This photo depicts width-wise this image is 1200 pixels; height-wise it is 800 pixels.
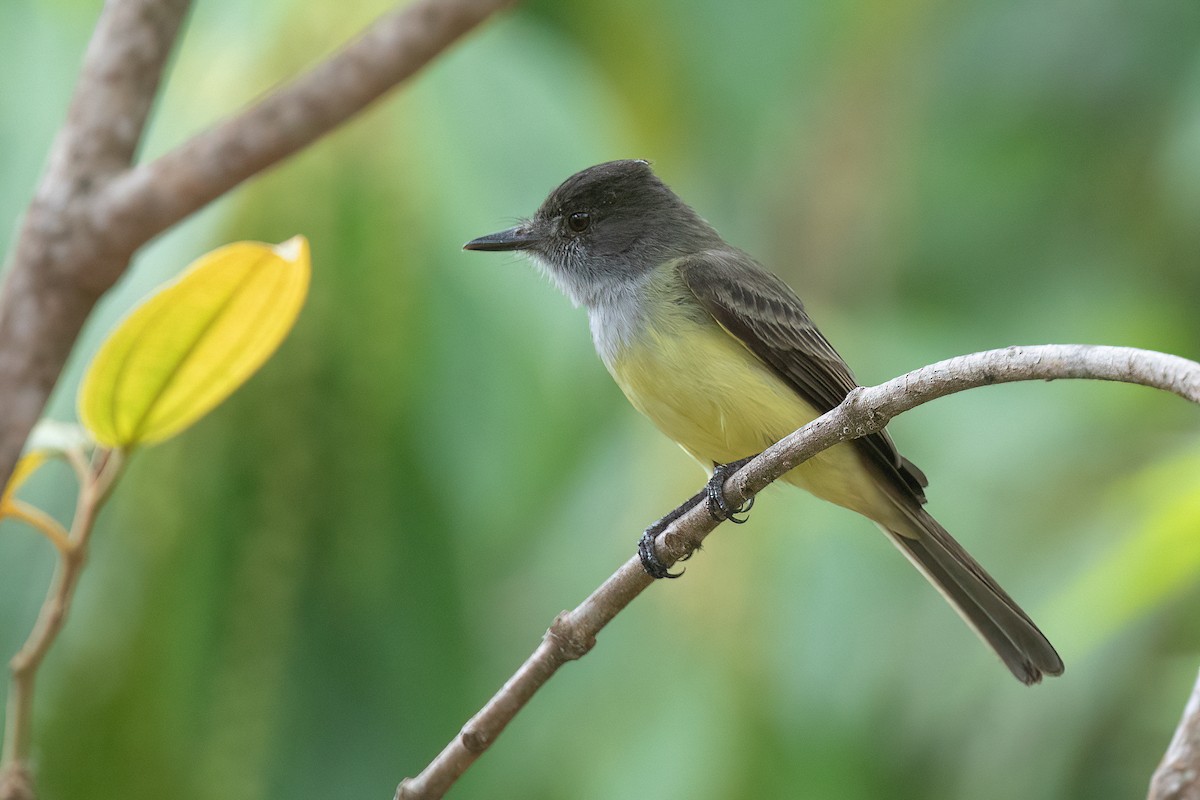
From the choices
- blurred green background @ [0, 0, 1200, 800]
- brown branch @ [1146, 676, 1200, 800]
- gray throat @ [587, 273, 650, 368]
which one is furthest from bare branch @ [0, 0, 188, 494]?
brown branch @ [1146, 676, 1200, 800]

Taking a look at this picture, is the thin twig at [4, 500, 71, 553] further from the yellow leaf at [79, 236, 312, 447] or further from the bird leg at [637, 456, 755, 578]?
the bird leg at [637, 456, 755, 578]

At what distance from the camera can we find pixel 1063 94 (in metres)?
4.76

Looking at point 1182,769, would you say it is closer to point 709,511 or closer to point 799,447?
point 799,447

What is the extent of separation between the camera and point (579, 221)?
3.11 m

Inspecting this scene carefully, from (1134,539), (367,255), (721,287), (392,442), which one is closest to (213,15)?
(367,255)

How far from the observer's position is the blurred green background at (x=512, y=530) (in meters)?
2.62

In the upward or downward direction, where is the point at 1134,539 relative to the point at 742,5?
downward

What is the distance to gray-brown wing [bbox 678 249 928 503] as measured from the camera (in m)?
2.59

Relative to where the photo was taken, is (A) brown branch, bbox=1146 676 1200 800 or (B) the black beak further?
(B) the black beak

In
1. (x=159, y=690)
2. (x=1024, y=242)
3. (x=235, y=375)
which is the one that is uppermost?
(x=1024, y=242)

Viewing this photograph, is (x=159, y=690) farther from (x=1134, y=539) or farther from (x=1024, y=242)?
(x=1024, y=242)

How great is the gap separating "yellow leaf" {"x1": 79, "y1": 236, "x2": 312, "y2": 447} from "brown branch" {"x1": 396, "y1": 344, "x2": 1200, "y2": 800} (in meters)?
0.58

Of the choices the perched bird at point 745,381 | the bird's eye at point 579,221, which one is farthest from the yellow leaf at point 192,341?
the bird's eye at point 579,221

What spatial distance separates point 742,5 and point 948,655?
1.91 m
